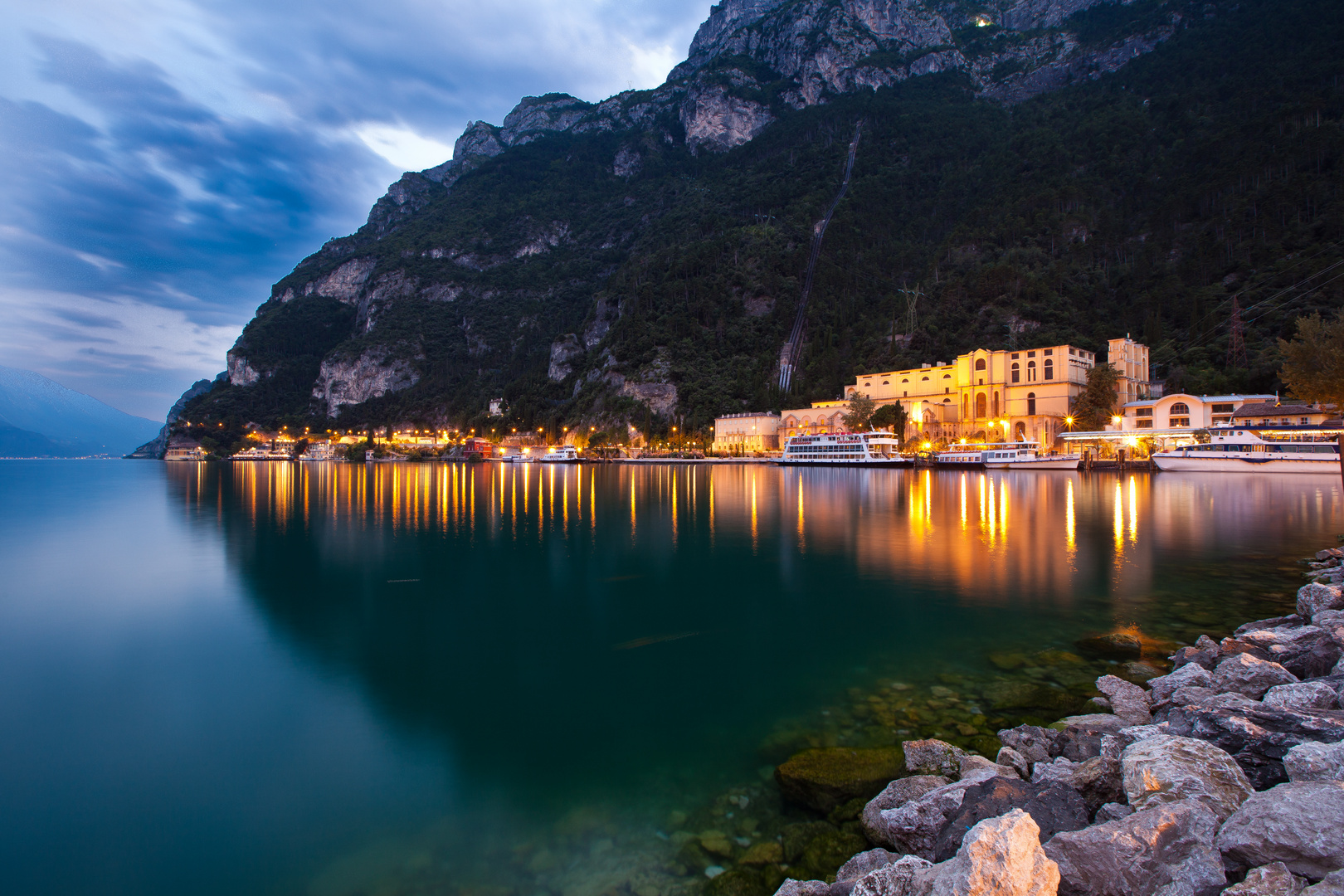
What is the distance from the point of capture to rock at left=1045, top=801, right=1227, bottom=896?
126 inches

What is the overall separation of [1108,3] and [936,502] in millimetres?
206026

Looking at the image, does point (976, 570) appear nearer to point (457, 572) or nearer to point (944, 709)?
point (944, 709)

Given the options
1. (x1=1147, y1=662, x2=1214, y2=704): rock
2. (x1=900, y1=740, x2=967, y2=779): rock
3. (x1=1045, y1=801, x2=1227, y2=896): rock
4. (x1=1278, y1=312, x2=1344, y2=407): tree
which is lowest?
(x1=900, y1=740, x2=967, y2=779): rock

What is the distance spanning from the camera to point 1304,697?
5.35 meters

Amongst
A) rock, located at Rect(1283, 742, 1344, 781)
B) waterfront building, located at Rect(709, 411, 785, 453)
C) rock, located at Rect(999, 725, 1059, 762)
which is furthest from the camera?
waterfront building, located at Rect(709, 411, 785, 453)

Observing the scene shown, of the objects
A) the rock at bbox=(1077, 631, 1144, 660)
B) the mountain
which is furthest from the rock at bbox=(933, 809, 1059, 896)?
the mountain

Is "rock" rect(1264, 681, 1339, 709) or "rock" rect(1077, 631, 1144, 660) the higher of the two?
"rock" rect(1264, 681, 1339, 709)

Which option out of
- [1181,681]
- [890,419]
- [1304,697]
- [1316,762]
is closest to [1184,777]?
[1316,762]

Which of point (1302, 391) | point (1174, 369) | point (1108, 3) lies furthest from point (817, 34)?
point (1302, 391)

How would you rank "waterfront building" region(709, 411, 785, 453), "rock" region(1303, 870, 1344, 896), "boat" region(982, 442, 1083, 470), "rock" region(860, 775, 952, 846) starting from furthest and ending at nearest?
"waterfront building" region(709, 411, 785, 453) → "boat" region(982, 442, 1083, 470) → "rock" region(860, 775, 952, 846) → "rock" region(1303, 870, 1344, 896)

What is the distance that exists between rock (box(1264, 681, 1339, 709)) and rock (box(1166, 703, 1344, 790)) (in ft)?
0.77

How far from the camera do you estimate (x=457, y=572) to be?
15.0m

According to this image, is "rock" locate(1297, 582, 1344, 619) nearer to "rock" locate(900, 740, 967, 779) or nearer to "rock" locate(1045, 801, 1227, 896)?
"rock" locate(900, 740, 967, 779)

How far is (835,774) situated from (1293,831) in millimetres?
2956
